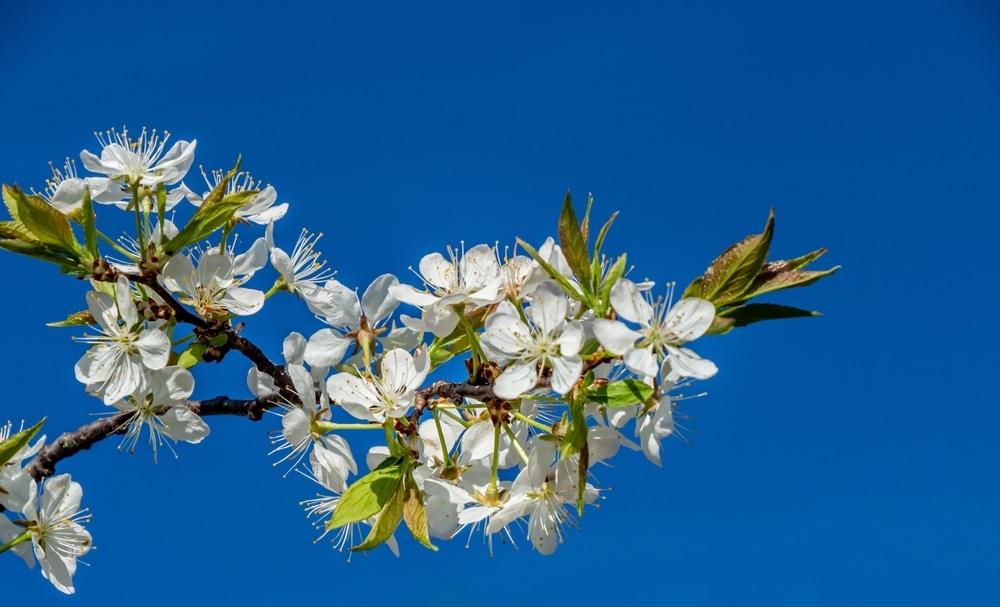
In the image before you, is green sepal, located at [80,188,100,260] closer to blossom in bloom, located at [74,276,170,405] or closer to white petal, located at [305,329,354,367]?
blossom in bloom, located at [74,276,170,405]

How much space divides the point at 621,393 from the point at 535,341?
239 mm

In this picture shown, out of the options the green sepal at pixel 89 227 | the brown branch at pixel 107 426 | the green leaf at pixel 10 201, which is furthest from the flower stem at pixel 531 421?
the green leaf at pixel 10 201

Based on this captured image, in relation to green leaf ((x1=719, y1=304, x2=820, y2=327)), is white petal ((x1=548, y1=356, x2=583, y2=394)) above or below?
below

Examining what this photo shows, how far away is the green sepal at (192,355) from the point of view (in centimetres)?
211

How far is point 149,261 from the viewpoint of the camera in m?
2.03

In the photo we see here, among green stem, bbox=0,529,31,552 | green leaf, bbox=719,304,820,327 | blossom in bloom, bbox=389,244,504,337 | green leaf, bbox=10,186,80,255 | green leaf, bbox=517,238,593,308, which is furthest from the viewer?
green stem, bbox=0,529,31,552

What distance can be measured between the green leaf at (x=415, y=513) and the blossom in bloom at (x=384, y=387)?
173 millimetres

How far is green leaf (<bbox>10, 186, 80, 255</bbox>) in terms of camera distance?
191cm

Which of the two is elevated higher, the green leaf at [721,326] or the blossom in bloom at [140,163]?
the blossom in bloom at [140,163]

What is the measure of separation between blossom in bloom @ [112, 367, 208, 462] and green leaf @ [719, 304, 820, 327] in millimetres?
1339

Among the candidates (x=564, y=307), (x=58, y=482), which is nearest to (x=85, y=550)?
(x=58, y=482)

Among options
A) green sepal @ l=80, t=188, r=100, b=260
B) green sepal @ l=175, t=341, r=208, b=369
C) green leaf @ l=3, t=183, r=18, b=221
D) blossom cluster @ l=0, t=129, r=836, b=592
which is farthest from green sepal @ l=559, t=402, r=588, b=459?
green leaf @ l=3, t=183, r=18, b=221

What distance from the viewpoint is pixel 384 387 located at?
2.04 metres

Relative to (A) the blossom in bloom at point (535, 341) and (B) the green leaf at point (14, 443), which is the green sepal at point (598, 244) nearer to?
(A) the blossom in bloom at point (535, 341)
